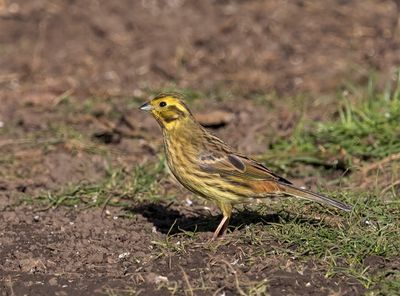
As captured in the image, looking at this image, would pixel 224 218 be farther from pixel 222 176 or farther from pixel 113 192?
pixel 113 192

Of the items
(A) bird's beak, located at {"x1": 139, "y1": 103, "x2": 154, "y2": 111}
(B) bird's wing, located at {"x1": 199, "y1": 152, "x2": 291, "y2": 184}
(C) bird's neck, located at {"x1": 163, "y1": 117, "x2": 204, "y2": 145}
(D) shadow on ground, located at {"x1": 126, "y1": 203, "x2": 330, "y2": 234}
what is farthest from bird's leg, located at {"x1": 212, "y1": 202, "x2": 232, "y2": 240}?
(A) bird's beak, located at {"x1": 139, "y1": 103, "x2": 154, "y2": 111}

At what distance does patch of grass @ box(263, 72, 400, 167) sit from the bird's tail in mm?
2068

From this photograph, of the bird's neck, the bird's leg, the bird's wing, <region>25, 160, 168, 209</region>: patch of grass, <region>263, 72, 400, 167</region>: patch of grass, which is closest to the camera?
the bird's leg

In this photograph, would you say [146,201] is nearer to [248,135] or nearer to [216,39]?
[248,135]

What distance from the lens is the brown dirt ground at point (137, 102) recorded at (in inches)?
247

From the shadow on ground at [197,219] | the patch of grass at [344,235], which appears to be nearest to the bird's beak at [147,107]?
the shadow on ground at [197,219]

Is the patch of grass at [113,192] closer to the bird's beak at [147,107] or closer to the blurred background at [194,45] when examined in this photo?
the bird's beak at [147,107]

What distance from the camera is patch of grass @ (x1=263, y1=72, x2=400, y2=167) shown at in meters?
9.02

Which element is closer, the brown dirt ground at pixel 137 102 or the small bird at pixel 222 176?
the brown dirt ground at pixel 137 102

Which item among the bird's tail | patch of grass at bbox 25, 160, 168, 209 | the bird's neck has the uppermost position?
the bird's neck

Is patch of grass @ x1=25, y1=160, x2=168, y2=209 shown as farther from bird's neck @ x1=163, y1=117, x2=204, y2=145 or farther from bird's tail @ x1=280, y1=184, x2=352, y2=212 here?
bird's tail @ x1=280, y1=184, x2=352, y2=212

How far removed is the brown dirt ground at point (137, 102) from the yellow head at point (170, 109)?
2.82 feet

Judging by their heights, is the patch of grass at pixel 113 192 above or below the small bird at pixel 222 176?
below

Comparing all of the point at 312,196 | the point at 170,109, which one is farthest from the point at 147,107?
the point at 312,196
